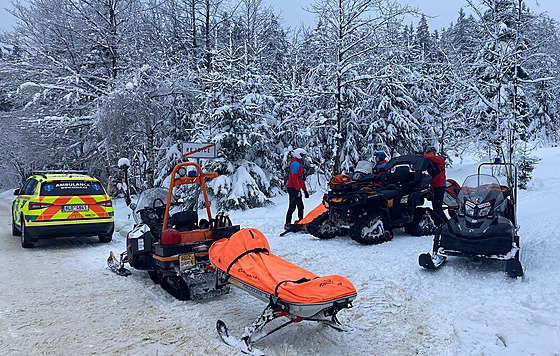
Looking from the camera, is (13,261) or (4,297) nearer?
(4,297)

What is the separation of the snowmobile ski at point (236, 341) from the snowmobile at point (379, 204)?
14.6 feet

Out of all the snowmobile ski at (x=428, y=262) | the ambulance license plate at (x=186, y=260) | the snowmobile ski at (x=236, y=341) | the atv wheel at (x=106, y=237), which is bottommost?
the atv wheel at (x=106, y=237)

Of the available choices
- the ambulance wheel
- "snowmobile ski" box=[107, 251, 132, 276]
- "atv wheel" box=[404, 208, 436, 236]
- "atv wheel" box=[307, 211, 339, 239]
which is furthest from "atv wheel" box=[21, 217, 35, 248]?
"atv wheel" box=[404, 208, 436, 236]

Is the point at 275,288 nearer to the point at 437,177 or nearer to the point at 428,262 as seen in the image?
the point at 428,262

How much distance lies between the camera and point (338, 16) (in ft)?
46.8

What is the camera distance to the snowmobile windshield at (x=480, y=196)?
6.82m

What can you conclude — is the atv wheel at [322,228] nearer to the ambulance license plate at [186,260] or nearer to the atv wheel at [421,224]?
the atv wheel at [421,224]

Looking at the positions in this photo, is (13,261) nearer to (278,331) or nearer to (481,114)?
(278,331)

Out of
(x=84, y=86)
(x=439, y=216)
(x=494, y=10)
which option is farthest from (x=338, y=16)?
(x=84, y=86)

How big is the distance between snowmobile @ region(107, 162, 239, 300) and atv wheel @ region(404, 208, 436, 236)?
4574 mm

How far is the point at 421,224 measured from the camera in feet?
31.8

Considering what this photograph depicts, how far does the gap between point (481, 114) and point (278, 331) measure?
781 inches

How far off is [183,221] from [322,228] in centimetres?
368

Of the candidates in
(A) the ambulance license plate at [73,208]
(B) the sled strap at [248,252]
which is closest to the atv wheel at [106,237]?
(A) the ambulance license plate at [73,208]
